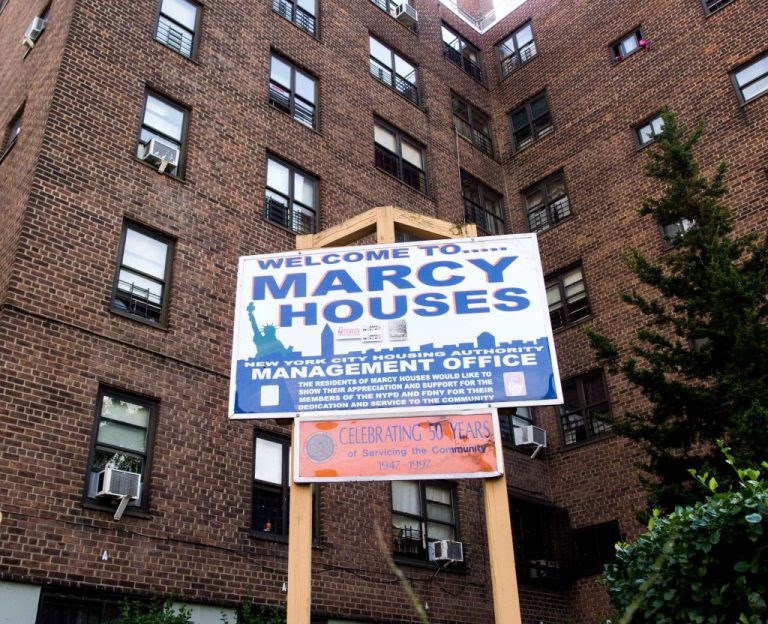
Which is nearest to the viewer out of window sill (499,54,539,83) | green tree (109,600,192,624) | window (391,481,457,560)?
green tree (109,600,192,624)

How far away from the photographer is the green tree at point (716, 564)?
4.93 metres

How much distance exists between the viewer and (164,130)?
50.8ft

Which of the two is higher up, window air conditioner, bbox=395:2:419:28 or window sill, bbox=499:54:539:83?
window air conditioner, bbox=395:2:419:28

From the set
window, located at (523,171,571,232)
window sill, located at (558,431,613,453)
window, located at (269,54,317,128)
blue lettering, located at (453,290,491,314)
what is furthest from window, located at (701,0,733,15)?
blue lettering, located at (453,290,491,314)

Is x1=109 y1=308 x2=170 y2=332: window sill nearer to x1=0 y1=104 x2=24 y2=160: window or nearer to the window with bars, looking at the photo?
x1=0 y1=104 x2=24 y2=160: window

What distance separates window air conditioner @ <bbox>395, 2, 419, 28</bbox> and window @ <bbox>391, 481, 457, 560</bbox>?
49.0 feet

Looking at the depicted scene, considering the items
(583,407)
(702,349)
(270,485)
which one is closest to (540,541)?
(583,407)

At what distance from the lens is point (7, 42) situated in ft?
63.4

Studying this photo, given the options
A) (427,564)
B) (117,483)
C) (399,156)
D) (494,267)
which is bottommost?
(427,564)

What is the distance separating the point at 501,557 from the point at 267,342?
323 centimetres

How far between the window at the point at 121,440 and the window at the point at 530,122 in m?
16.2

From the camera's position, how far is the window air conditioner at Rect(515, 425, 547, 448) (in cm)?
1891

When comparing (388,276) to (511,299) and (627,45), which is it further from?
(627,45)

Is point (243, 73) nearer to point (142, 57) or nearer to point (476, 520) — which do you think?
point (142, 57)
